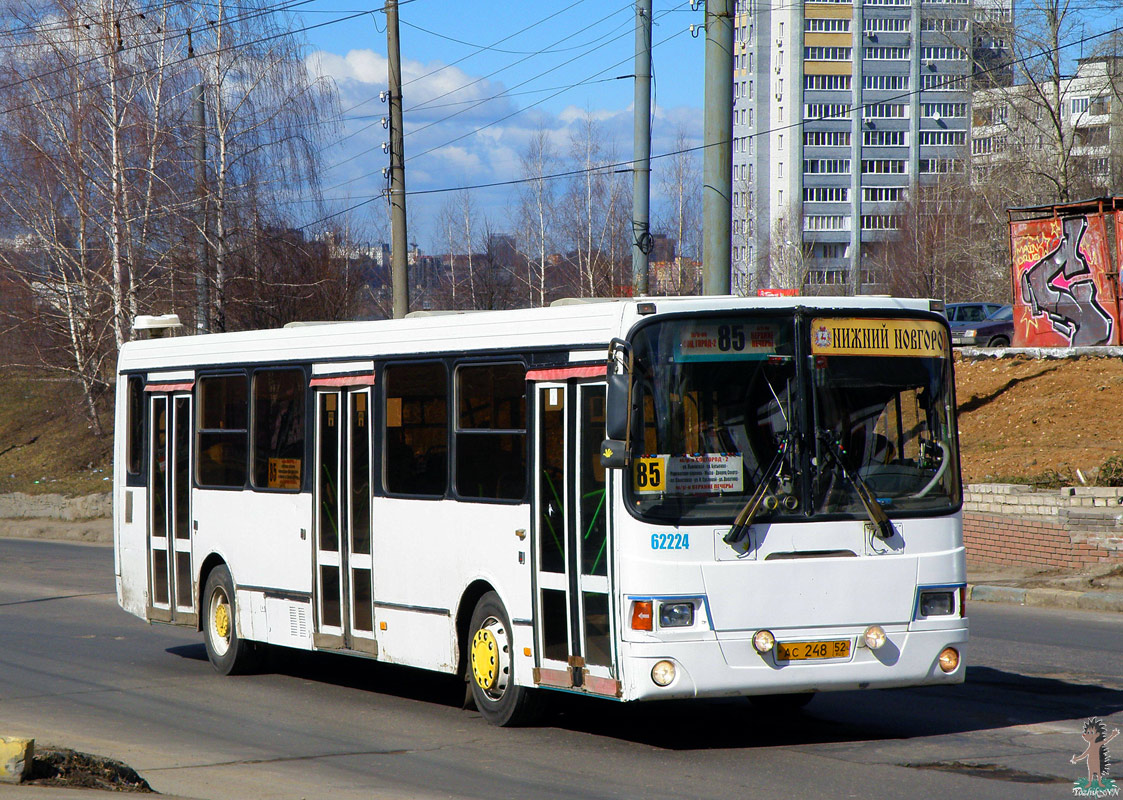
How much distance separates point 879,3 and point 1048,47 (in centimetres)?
9458

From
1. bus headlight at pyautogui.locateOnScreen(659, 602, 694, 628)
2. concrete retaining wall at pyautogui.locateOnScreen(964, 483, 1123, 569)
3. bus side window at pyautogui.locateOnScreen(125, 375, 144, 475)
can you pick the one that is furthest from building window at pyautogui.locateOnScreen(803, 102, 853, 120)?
bus headlight at pyautogui.locateOnScreen(659, 602, 694, 628)

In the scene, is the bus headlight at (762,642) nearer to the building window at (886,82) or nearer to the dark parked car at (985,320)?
the dark parked car at (985,320)

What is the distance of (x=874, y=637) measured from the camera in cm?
820

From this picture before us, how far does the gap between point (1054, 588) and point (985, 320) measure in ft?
90.6

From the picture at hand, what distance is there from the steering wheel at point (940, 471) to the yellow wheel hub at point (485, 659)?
9.21ft

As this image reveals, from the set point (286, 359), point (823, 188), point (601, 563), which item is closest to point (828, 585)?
point (601, 563)

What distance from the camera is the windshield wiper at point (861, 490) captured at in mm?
8250

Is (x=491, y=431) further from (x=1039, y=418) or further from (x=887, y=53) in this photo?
(x=887, y=53)

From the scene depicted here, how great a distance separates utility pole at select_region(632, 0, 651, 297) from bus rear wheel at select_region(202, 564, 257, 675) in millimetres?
9280

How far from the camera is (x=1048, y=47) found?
1574 inches

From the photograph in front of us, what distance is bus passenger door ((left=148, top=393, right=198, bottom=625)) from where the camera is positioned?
12742 millimetres

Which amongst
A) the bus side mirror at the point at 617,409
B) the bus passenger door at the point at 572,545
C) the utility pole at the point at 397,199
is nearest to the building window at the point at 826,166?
the utility pole at the point at 397,199

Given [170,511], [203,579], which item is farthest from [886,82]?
[203,579]

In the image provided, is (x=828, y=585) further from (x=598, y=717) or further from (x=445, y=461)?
(x=445, y=461)
